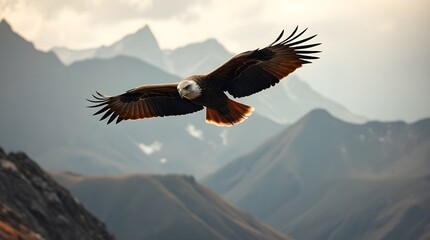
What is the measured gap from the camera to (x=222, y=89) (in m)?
23.0

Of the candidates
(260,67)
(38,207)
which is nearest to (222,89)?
(260,67)

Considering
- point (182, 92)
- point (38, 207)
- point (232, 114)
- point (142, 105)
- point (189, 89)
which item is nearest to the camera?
point (182, 92)

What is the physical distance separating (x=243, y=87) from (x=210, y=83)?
134cm

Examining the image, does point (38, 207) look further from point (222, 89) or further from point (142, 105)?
point (222, 89)

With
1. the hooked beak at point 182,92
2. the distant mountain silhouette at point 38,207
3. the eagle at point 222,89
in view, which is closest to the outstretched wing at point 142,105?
the eagle at point 222,89

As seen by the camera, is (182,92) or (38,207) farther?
(38,207)

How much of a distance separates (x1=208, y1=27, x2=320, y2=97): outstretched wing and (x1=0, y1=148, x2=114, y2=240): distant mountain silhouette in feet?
328

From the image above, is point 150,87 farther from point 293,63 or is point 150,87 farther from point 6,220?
point 6,220

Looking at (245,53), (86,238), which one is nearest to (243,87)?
(245,53)

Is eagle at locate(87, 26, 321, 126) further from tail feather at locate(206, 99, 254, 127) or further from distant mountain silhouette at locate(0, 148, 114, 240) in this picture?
distant mountain silhouette at locate(0, 148, 114, 240)

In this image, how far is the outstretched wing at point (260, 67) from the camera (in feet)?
74.1

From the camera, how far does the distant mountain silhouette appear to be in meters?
128

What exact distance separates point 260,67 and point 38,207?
119288mm

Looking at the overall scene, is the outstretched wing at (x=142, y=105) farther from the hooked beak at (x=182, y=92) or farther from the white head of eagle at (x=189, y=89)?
the hooked beak at (x=182, y=92)
